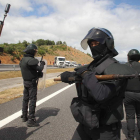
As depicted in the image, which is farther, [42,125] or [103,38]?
[42,125]

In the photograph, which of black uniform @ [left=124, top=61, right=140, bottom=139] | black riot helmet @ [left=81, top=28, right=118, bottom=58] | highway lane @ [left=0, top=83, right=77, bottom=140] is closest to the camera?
black riot helmet @ [left=81, top=28, right=118, bottom=58]

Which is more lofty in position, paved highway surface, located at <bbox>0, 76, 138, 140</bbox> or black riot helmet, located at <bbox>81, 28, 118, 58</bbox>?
black riot helmet, located at <bbox>81, 28, 118, 58</bbox>

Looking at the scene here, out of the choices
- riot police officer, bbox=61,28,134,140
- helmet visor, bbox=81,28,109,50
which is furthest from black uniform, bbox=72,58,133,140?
helmet visor, bbox=81,28,109,50

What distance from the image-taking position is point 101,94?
1445 millimetres

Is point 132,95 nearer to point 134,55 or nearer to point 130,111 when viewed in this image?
point 130,111

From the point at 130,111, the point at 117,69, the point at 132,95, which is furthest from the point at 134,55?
the point at 117,69

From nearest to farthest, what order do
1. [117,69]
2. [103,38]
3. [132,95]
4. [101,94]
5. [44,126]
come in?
[101,94], [117,69], [103,38], [132,95], [44,126]

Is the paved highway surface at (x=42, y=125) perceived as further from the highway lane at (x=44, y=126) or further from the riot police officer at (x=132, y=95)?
the riot police officer at (x=132, y=95)

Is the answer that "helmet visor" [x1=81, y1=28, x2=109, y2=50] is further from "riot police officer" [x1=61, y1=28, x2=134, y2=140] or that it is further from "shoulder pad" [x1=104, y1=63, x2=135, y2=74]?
"shoulder pad" [x1=104, y1=63, x2=135, y2=74]

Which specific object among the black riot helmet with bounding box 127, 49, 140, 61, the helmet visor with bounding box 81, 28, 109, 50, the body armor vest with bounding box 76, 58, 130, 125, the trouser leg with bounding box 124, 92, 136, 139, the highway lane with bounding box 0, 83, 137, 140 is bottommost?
the highway lane with bounding box 0, 83, 137, 140

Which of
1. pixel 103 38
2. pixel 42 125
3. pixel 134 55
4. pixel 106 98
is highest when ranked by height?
pixel 103 38

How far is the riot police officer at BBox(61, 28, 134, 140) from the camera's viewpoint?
149cm

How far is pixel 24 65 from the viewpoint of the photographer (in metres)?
4.12

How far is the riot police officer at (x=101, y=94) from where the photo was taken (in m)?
1.49
